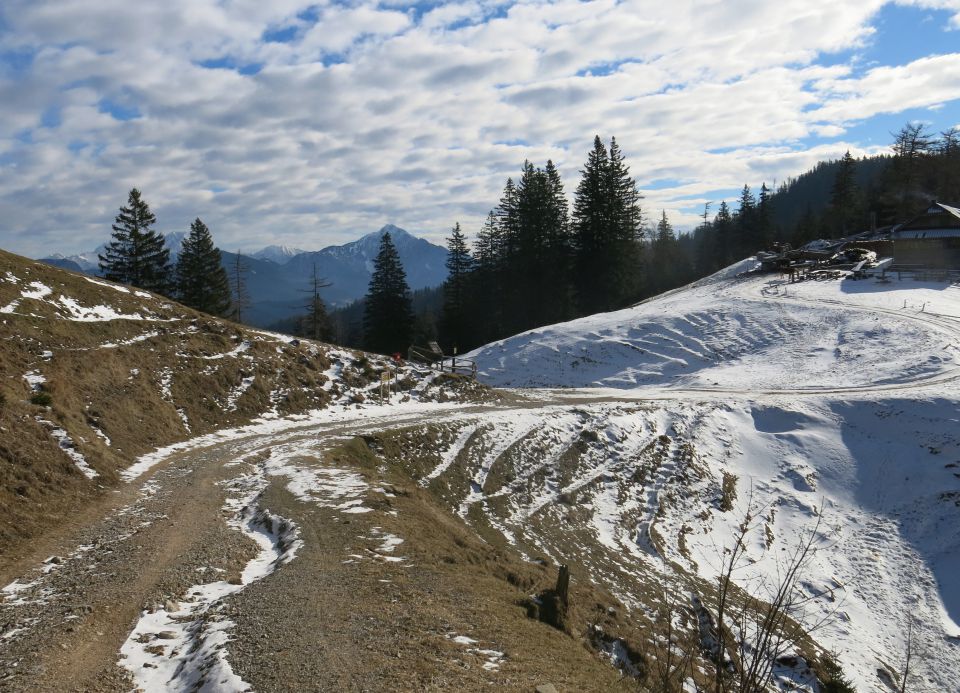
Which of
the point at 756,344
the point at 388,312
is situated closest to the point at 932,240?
the point at 756,344

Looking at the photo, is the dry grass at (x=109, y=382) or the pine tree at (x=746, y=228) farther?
the pine tree at (x=746, y=228)

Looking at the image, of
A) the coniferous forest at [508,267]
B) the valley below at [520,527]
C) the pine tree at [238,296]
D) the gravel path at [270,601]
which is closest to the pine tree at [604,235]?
the coniferous forest at [508,267]

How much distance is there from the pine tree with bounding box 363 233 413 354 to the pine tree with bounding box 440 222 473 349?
7.38 metres

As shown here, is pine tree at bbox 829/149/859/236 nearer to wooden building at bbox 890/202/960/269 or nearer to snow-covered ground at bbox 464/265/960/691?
wooden building at bbox 890/202/960/269

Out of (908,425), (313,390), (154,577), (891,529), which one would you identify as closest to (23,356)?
(313,390)

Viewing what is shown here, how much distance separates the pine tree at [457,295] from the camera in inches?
2589

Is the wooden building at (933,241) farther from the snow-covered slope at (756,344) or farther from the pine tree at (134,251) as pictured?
the pine tree at (134,251)

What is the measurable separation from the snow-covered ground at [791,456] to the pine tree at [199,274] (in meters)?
25.5

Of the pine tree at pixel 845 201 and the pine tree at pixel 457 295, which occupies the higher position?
the pine tree at pixel 845 201

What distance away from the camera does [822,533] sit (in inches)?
848

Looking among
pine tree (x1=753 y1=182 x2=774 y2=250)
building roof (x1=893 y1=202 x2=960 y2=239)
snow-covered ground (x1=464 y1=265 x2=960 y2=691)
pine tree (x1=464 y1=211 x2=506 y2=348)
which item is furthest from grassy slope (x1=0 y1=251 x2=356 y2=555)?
pine tree (x1=753 y1=182 x2=774 y2=250)

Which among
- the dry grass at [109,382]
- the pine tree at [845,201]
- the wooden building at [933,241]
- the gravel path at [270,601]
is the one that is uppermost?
the pine tree at [845,201]

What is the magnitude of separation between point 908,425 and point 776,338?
46.5 ft

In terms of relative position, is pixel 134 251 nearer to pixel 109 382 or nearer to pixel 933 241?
pixel 109 382
